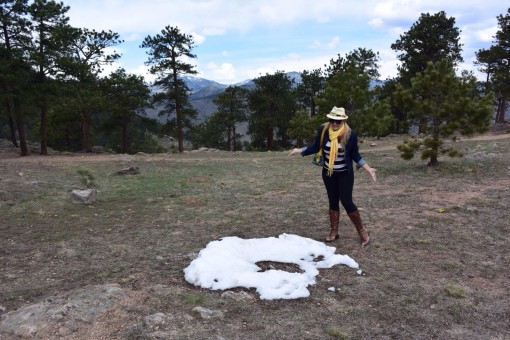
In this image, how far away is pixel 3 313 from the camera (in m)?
3.62

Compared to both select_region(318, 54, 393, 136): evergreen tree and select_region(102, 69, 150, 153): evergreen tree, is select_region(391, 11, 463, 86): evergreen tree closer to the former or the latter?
select_region(318, 54, 393, 136): evergreen tree

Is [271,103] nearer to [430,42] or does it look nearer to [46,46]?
[430,42]

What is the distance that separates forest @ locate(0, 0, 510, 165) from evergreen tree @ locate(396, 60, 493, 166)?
0.03 metres

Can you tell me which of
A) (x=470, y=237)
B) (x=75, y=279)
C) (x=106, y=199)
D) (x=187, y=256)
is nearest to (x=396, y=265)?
(x=470, y=237)

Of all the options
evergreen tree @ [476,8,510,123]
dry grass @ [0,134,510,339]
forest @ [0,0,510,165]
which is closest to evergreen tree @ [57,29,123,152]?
forest @ [0,0,510,165]

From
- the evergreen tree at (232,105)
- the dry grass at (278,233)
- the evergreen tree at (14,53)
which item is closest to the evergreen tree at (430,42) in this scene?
the evergreen tree at (232,105)

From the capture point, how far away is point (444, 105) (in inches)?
452

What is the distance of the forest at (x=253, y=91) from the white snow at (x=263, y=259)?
8148mm

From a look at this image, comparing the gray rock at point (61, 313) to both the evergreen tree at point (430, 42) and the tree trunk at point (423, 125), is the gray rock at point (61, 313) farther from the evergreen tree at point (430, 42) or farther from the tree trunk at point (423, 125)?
the evergreen tree at point (430, 42)

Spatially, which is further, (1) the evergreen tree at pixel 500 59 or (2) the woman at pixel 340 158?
(1) the evergreen tree at pixel 500 59

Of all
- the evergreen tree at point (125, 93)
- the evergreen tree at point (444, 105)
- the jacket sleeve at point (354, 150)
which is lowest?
the jacket sleeve at point (354, 150)

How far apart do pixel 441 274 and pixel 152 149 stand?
43.7 metres

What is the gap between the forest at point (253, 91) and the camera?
1183 centimetres

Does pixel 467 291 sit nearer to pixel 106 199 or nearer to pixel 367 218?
pixel 367 218
